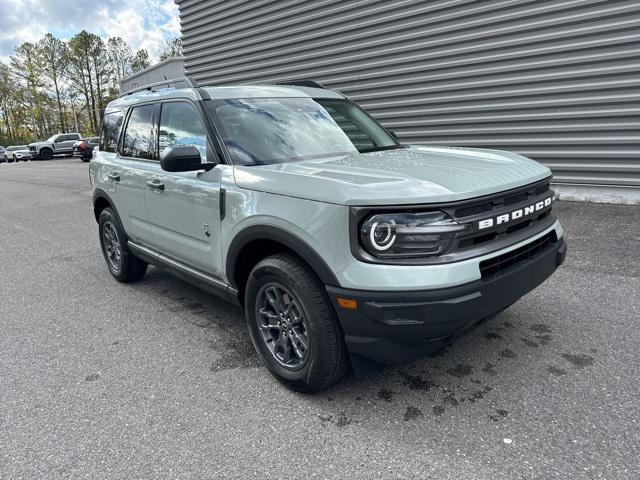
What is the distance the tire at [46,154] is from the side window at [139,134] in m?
36.5

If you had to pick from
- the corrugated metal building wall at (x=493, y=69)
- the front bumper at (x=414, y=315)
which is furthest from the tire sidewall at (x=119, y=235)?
the corrugated metal building wall at (x=493, y=69)

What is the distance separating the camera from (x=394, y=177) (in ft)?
8.19

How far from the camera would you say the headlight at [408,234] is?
89.6 inches

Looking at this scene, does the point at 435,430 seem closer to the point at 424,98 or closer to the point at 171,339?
the point at 171,339

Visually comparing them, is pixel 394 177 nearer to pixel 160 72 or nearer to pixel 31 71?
pixel 160 72

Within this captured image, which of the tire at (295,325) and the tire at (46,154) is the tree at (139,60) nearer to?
the tire at (46,154)

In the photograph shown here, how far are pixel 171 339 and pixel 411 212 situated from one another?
223cm

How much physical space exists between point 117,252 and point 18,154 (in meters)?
39.9

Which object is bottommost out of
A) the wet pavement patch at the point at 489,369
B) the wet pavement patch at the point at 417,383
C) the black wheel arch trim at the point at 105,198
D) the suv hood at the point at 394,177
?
the wet pavement patch at the point at 417,383

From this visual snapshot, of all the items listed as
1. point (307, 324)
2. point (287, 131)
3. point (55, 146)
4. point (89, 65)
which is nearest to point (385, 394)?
point (307, 324)

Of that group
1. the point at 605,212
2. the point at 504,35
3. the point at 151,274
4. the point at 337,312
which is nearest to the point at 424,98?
the point at 504,35

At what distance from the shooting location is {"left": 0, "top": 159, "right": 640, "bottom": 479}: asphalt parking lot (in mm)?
2232

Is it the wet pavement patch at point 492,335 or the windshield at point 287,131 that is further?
the wet pavement patch at point 492,335

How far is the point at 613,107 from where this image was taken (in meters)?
6.48
